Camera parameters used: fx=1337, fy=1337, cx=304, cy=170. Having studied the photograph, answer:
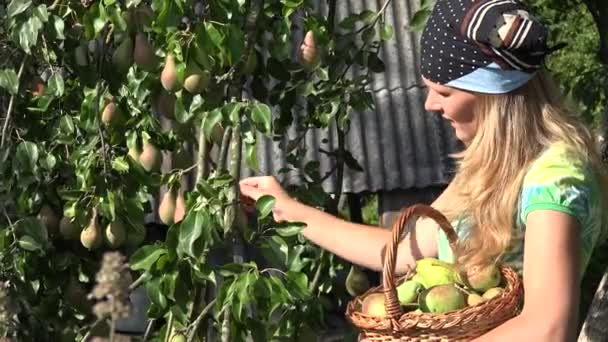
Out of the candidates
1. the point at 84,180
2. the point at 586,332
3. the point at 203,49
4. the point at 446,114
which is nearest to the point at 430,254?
the point at 446,114

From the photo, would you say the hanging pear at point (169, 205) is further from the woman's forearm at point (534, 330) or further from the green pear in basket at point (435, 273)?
the woman's forearm at point (534, 330)

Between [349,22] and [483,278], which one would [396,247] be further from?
[349,22]

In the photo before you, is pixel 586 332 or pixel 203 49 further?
pixel 586 332

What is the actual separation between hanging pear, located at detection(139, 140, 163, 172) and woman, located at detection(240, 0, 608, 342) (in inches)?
→ 33.5

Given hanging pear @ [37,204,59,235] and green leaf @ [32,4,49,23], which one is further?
hanging pear @ [37,204,59,235]

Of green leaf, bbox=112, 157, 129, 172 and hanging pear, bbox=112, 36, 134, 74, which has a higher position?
hanging pear, bbox=112, 36, 134, 74

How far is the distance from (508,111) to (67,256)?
1499mm

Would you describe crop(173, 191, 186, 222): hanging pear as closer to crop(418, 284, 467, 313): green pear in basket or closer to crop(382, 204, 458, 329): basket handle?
crop(382, 204, 458, 329): basket handle

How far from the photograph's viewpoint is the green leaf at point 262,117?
2.40 metres

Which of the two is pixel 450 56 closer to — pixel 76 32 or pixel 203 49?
pixel 203 49

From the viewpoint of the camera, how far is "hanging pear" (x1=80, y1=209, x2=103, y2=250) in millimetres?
2777

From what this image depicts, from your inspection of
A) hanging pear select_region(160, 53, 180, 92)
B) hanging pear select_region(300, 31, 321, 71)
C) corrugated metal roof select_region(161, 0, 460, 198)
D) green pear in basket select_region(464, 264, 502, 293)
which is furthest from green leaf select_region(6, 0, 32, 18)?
corrugated metal roof select_region(161, 0, 460, 198)

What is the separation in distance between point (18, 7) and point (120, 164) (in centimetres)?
37

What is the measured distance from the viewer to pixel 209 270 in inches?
96.0
